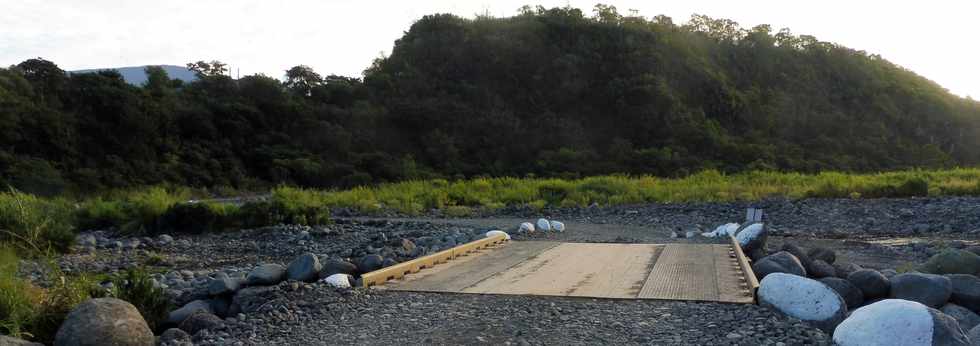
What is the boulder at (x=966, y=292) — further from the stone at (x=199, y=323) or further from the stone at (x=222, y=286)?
the stone at (x=222, y=286)

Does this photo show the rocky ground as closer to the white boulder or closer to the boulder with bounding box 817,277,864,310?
the white boulder

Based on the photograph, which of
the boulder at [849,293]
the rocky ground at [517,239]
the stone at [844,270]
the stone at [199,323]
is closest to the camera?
the rocky ground at [517,239]

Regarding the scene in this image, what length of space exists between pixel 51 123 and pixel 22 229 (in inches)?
947

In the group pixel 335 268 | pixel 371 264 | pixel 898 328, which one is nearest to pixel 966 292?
pixel 898 328

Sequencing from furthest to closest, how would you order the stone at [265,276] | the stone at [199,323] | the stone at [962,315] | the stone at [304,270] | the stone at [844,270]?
the stone at [844,270] < the stone at [304,270] < the stone at [265,276] < the stone at [962,315] < the stone at [199,323]

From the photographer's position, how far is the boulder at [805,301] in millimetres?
4648

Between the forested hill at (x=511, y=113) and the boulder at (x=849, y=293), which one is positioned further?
the forested hill at (x=511, y=113)

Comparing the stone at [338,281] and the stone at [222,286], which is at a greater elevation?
the stone at [338,281]

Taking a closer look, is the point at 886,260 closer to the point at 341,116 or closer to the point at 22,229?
the point at 22,229

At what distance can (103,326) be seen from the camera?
427 cm

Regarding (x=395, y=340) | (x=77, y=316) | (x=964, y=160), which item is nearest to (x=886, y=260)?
(x=395, y=340)

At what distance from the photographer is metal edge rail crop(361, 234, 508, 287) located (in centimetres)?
582

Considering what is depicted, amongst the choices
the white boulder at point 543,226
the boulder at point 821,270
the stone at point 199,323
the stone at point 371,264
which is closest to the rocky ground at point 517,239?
the stone at point 199,323

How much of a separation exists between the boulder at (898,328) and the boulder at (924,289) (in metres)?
1.79
